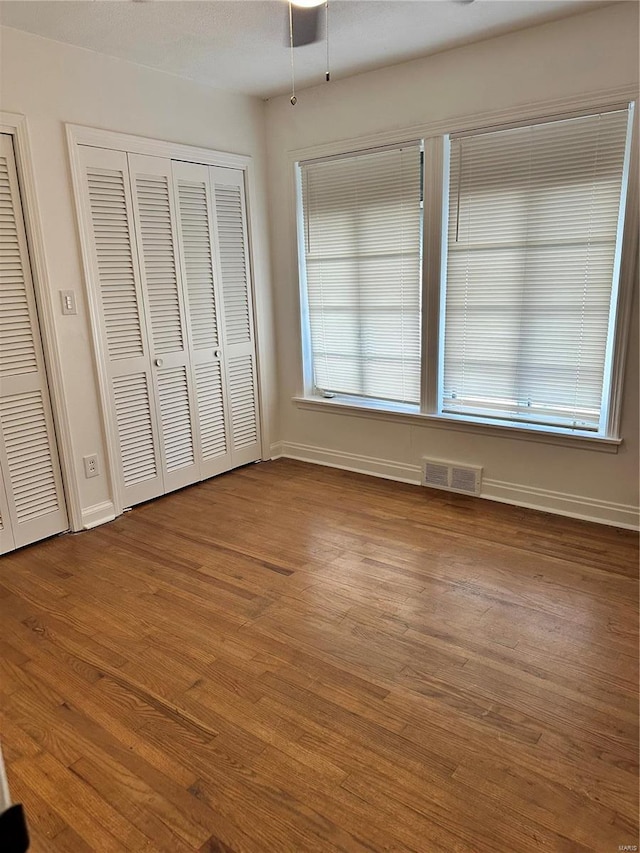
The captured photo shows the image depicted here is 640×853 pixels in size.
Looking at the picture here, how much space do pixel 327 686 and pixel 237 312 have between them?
9.40 ft

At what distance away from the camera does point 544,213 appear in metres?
3.13

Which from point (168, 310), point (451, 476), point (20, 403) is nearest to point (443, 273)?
point (451, 476)

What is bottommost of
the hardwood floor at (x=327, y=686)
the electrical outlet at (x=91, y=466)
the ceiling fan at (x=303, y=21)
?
the hardwood floor at (x=327, y=686)

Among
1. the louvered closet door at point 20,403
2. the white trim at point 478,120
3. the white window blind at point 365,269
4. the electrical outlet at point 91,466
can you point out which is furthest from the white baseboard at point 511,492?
the white trim at point 478,120

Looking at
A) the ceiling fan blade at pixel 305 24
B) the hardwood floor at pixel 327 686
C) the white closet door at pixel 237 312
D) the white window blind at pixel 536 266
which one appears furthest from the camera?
the white closet door at pixel 237 312

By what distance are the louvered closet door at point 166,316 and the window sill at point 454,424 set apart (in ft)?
3.25

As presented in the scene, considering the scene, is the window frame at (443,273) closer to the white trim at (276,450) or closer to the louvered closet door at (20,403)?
the white trim at (276,450)

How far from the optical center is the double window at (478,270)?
9.96 ft

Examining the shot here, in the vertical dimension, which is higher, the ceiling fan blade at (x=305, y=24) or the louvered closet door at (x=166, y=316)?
the ceiling fan blade at (x=305, y=24)

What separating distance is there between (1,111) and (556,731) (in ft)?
11.7

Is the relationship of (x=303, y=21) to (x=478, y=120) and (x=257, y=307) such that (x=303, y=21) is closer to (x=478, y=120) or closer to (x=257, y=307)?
(x=478, y=120)

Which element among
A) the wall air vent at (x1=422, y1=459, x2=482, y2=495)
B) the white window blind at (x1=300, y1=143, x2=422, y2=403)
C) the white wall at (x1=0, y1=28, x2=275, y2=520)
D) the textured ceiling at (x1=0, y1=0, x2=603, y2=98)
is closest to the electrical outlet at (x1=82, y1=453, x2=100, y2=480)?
the white wall at (x1=0, y1=28, x2=275, y2=520)

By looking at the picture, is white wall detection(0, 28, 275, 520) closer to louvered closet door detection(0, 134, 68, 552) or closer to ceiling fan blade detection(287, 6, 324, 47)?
louvered closet door detection(0, 134, 68, 552)

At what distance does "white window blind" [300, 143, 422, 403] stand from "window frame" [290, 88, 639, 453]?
7 cm
